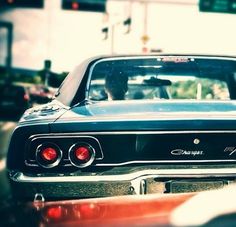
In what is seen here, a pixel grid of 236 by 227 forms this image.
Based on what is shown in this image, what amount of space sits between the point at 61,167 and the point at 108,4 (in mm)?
15544

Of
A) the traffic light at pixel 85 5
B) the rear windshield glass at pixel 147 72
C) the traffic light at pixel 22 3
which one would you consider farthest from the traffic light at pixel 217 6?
the rear windshield glass at pixel 147 72

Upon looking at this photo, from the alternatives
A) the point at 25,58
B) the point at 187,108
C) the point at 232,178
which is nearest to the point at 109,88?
the point at 187,108

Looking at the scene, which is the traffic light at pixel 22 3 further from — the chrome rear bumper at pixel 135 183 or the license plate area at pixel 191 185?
the license plate area at pixel 191 185

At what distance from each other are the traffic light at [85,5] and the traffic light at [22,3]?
908 millimetres

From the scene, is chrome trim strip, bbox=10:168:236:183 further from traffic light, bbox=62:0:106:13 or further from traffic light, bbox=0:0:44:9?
traffic light, bbox=0:0:44:9

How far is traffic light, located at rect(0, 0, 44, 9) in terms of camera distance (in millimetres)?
17781

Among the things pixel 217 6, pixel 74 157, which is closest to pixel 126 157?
pixel 74 157

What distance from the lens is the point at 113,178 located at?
2.55 m

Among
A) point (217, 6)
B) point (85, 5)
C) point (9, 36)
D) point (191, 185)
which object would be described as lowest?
point (191, 185)

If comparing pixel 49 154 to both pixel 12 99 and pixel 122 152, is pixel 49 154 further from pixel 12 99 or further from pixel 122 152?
pixel 12 99

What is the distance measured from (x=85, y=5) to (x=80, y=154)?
15790mm

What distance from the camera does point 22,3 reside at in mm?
18141

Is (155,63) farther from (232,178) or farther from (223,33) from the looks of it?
(223,33)

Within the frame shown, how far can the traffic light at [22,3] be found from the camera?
17781 millimetres
